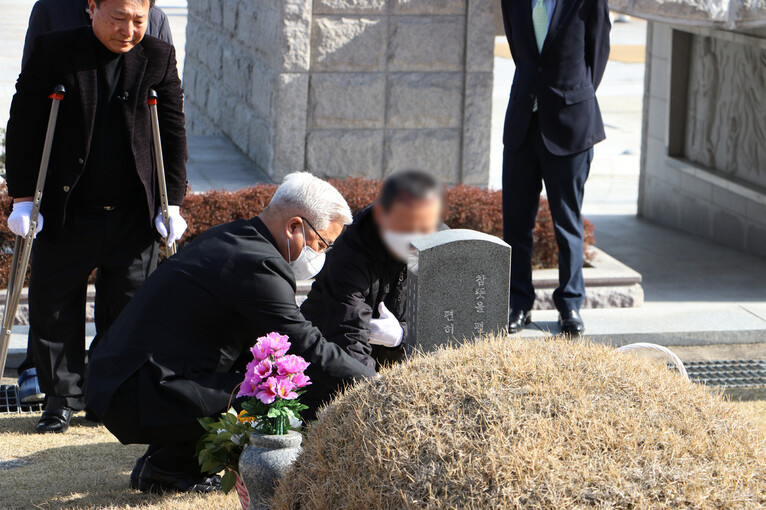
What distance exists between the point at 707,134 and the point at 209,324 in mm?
6911

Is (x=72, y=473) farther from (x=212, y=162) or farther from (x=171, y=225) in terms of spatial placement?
(x=212, y=162)

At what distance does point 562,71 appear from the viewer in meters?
5.79

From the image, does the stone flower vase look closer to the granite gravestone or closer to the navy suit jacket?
the granite gravestone

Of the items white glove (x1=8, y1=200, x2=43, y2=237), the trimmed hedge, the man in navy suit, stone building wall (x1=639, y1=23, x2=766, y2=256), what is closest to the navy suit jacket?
the man in navy suit

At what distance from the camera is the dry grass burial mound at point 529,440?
7.88 feet

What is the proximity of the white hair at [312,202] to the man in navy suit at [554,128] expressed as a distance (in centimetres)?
237

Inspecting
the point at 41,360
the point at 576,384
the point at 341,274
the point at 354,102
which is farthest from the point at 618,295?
the point at 576,384

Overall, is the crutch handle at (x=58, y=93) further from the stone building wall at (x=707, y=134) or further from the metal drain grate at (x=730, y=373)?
the stone building wall at (x=707, y=134)

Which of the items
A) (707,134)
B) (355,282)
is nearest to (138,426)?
(355,282)

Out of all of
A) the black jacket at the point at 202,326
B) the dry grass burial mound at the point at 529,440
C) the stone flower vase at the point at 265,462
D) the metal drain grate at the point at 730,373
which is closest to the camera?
the dry grass burial mound at the point at 529,440

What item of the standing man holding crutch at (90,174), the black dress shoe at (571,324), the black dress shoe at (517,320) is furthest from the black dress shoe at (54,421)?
the black dress shoe at (571,324)

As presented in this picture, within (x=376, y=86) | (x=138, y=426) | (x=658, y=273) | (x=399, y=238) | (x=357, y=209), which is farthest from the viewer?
(x=658, y=273)

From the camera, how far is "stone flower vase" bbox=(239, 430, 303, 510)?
3137 mm

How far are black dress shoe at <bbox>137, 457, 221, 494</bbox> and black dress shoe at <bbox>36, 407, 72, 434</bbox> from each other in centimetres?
95
